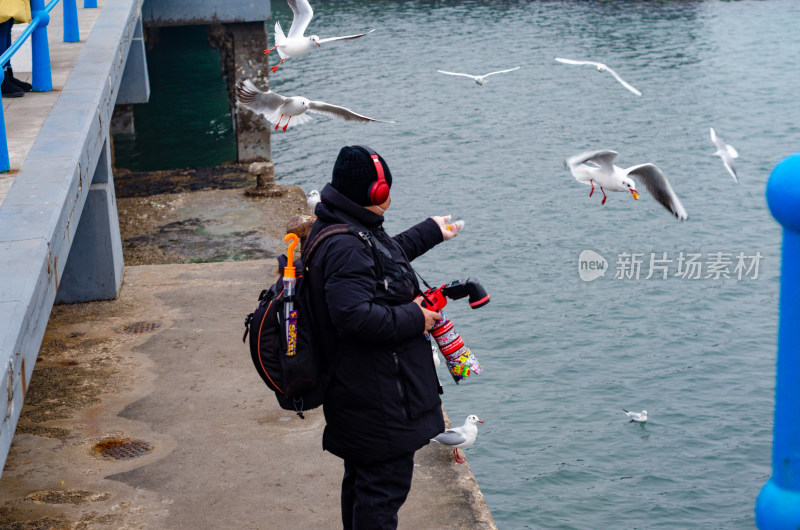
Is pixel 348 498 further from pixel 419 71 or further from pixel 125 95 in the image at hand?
pixel 419 71

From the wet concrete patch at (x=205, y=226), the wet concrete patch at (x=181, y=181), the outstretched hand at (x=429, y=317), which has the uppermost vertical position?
the outstretched hand at (x=429, y=317)

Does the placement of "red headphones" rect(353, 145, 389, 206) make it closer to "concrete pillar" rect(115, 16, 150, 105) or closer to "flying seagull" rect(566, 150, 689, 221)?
"flying seagull" rect(566, 150, 689, 221)

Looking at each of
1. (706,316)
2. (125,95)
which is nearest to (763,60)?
(706,316)

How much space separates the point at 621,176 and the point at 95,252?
174 inches

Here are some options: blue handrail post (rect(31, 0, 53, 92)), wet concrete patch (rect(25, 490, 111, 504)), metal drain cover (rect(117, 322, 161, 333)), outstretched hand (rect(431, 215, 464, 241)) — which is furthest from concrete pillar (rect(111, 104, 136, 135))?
outstretched hand (rect(431, 215, 464, 241))

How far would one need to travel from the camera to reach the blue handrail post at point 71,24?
951 centimetres

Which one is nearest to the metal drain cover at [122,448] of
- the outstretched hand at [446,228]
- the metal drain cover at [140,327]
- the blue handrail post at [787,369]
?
the metal drain cover at [140,327]

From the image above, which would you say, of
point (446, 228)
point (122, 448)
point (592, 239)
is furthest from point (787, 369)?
point (592, 239)

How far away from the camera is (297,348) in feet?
12.8

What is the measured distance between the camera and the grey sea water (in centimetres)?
1009

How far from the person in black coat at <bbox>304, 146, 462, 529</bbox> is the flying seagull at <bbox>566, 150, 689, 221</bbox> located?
3533 mm

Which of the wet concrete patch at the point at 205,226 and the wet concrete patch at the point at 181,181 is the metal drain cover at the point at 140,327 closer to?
the wet concrete patch at the point at 205,226

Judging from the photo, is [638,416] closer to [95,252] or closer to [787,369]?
[95,252]

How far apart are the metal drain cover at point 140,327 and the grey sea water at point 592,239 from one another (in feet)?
11.8
